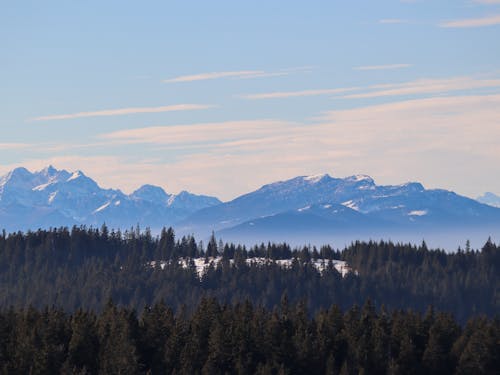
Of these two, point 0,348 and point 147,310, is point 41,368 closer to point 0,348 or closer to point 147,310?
point 0,348

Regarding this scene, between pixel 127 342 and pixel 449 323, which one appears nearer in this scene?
pixel 127 342

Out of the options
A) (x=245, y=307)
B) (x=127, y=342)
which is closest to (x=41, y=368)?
(x=127, y=342)

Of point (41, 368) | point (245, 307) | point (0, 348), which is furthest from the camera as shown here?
point (245, 307)

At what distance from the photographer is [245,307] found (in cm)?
18688

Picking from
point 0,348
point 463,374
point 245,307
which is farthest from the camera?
point 245,307

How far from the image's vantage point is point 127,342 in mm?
155000

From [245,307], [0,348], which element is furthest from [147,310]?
[0,348]

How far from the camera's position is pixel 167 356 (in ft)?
531

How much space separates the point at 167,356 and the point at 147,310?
1987cm

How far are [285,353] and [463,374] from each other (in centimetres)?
2762

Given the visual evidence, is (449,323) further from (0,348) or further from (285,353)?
(0,348)

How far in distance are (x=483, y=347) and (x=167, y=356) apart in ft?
156

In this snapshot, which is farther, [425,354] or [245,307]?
[245,307]

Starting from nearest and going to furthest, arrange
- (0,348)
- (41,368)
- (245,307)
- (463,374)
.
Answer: (41,368) → (0,348) → (463,374) → (245,307)
